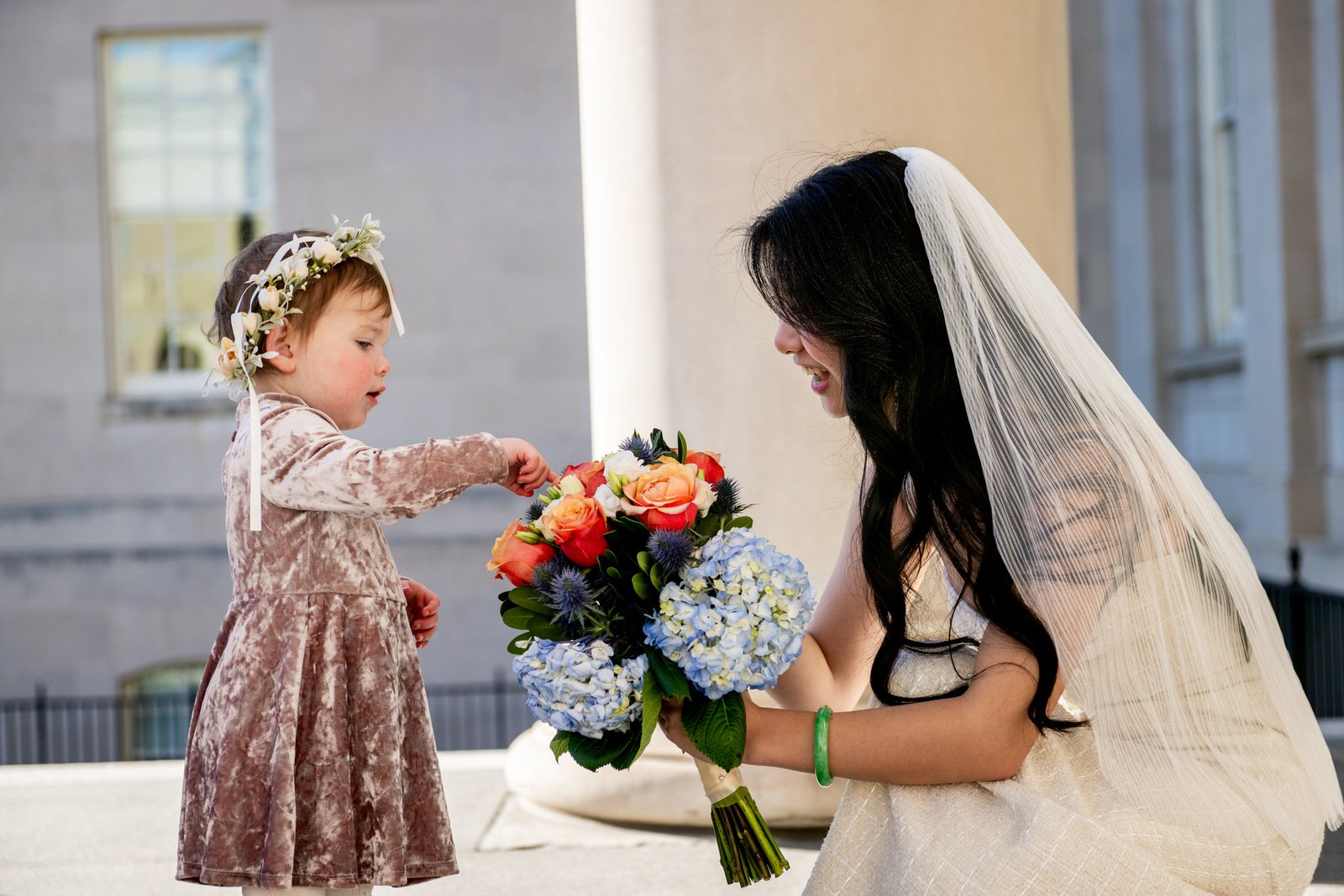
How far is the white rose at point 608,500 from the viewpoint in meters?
2.08

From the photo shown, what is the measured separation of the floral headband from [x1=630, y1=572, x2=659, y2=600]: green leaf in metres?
1.01

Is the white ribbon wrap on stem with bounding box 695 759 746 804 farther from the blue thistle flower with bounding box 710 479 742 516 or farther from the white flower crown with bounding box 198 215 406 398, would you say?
the white flower crown with bounding box 198 215 406 398

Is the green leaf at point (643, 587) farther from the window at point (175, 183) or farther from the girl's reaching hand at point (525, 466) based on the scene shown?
the window at point (175, 183)

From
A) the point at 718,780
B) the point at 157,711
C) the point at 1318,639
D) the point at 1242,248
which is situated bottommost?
the point at 157,711

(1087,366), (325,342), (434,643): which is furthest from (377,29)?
(1087,366)

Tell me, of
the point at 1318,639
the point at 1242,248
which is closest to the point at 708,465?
the point at 1318,639

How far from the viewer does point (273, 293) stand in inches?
108

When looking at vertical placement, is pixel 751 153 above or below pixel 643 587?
above

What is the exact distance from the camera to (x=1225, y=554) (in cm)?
226

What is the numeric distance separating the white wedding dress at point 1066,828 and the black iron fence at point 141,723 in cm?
998

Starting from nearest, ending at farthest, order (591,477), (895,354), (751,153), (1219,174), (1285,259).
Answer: (591,477), (895,354), (751,153), (1285,259), (1219,174)

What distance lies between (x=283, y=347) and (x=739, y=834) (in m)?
1.49

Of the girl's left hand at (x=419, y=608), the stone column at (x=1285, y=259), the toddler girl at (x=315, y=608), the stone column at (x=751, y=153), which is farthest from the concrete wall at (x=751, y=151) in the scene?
the stone column at (x=1285, y=259)

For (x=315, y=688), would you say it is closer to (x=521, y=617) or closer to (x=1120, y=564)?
(x=521, y=617)
